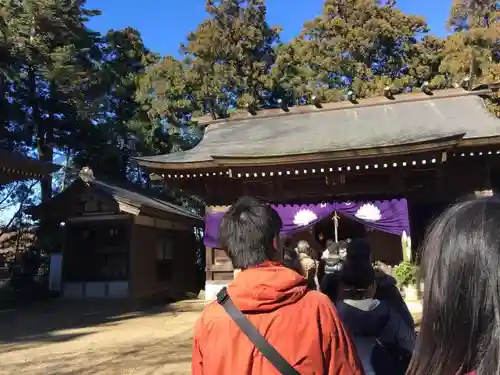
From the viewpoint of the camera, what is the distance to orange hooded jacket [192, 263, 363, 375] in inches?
62.4

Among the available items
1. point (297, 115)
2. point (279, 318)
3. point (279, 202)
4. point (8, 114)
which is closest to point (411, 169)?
point (279, 202)

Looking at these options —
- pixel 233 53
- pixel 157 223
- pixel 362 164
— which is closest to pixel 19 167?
pixel 157 223

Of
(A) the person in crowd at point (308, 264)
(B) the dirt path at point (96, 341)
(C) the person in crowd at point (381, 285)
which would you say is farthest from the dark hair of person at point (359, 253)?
(B) the dirt path at point (96, 341)

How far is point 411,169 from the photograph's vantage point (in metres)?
9.91

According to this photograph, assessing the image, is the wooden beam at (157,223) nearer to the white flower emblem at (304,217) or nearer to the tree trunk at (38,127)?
the white flower emblem at (304,217)

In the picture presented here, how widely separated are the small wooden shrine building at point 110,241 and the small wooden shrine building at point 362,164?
270 cm

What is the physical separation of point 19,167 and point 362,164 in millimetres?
6582

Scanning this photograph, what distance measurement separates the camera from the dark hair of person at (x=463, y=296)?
929mm

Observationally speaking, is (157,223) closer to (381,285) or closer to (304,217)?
(304,217)

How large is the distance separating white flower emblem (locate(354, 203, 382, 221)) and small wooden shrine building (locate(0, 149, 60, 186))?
21.2ft

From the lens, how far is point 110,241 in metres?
14.4

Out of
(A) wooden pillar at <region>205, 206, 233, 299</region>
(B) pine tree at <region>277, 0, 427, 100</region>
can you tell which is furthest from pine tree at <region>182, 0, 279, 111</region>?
(A) wooden pillar at <region>205, 206, 233, 299</region>

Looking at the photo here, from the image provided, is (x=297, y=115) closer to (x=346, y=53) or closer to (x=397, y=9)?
(x=346, y=53)

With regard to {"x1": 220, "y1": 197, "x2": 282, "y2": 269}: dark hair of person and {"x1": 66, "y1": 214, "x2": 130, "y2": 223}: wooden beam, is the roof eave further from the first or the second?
{"x1": 220, "y1": 197, "x2": 282, "y2": 269}: dark hair of person
